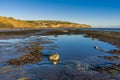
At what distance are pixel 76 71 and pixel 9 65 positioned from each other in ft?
23.1

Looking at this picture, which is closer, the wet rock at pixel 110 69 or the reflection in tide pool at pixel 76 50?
the wet rock at pixel 110 69

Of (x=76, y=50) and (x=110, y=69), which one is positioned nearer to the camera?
(x=110, y=69)

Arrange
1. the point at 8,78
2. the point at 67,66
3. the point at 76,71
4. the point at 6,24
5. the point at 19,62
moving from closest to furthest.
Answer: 1. the point at 8,78
2. the point at 76,71
3. the point at 67,66
4. the point at 19,62
5. the point at 6,24

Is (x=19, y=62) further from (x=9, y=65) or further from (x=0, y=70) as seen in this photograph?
(x=0, y=70)

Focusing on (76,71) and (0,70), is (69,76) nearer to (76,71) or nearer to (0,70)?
(76,71)

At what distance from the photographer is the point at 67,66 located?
16.3 m

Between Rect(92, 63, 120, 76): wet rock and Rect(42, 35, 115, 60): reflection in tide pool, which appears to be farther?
Rect(42, 35, 115, 60): reflection in tide pool

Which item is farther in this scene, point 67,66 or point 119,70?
point 67,66

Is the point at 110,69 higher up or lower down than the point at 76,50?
higher up

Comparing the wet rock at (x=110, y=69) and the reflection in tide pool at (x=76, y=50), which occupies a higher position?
the wet rock at (x=110, y=69)

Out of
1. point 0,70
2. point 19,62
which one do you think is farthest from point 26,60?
point 0,70

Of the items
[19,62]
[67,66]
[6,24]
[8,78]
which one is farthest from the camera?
[6,24]

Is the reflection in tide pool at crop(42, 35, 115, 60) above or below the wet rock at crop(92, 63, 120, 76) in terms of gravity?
below

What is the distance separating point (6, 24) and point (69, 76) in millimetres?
192059
